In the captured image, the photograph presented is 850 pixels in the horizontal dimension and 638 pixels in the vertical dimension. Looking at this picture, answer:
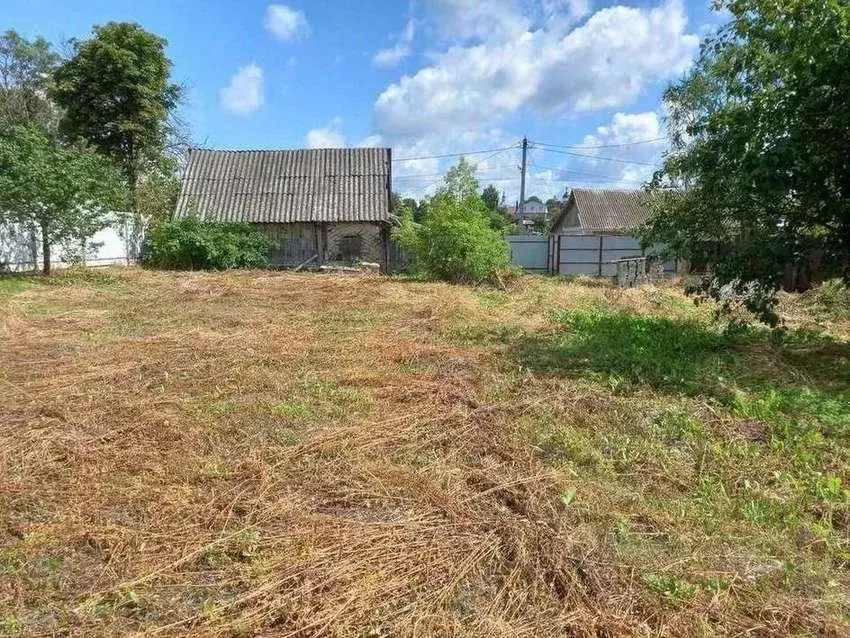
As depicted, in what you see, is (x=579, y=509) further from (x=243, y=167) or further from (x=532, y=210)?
(x=532, y=210)

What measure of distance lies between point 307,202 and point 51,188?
9.35 metres

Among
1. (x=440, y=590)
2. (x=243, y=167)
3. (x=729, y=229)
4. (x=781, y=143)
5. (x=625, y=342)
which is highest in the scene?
(x=243, y=167)

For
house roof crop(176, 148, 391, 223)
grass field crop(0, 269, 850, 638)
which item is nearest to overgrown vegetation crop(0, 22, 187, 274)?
house roof crop(176, 148, 391, 223)

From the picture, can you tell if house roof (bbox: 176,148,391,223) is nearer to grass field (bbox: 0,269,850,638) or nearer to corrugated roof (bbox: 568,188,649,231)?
corrugated roof (bbox: 568,188,649,231)

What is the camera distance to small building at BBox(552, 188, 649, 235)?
30.9 meters

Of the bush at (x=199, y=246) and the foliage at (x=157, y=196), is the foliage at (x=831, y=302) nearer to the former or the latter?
the bush at (x=199, y=246)

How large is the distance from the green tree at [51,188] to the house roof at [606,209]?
939 inches

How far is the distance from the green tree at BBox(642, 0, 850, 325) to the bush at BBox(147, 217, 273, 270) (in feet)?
47.5

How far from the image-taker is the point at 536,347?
24.3ft

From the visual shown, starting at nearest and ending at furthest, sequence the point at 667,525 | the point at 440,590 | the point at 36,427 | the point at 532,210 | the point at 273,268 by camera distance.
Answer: the point at 440,590, the point at 667,525, the point at 36,427, the point at 273,268, the point at 532,210

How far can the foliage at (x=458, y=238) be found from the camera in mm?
15430

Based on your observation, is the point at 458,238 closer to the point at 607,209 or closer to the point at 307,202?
the point at 307,202

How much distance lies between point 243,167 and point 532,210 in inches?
3223

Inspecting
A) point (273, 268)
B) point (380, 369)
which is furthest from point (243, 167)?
point (380, 369)
